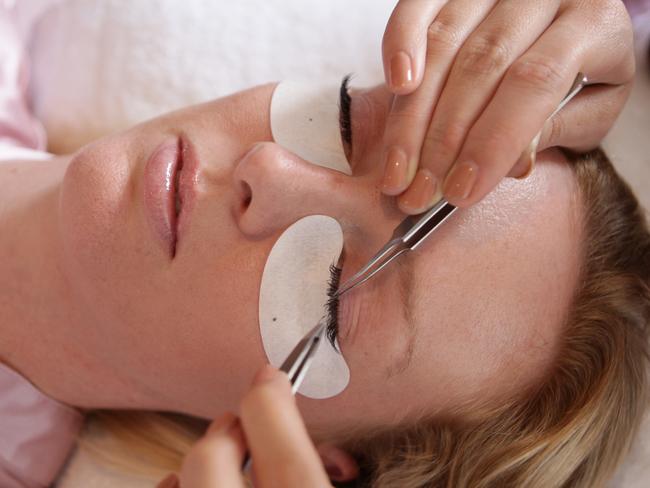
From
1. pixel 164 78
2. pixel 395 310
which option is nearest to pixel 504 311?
pixel 395 310

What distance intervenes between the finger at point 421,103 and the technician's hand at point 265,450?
10.1 inches

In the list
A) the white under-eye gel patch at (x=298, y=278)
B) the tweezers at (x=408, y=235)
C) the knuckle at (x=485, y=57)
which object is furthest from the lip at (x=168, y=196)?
the knuckle at (x=485, y=57)

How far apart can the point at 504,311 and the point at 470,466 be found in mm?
238

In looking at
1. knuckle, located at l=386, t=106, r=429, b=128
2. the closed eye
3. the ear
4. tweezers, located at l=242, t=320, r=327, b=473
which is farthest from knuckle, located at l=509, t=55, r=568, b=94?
the ear

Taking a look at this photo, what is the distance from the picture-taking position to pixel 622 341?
3.06 feet

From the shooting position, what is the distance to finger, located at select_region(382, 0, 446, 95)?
2.37ft

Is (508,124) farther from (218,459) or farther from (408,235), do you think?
(218,459)

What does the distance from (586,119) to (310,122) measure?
14.5 inches

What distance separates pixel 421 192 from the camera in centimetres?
71

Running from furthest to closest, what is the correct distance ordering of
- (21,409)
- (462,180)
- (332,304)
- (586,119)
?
(21,409), (586,119), (332,304), (462,180)

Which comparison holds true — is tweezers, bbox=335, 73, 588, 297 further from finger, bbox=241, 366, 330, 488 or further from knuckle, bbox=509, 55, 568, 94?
finger, bbox=241, 366, 330, 488

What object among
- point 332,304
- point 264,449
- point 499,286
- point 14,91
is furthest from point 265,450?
point 14,91

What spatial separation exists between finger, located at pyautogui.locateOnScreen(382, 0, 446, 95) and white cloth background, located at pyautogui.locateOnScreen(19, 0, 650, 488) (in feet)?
1.90

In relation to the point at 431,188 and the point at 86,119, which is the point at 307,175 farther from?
the point at 86,119
